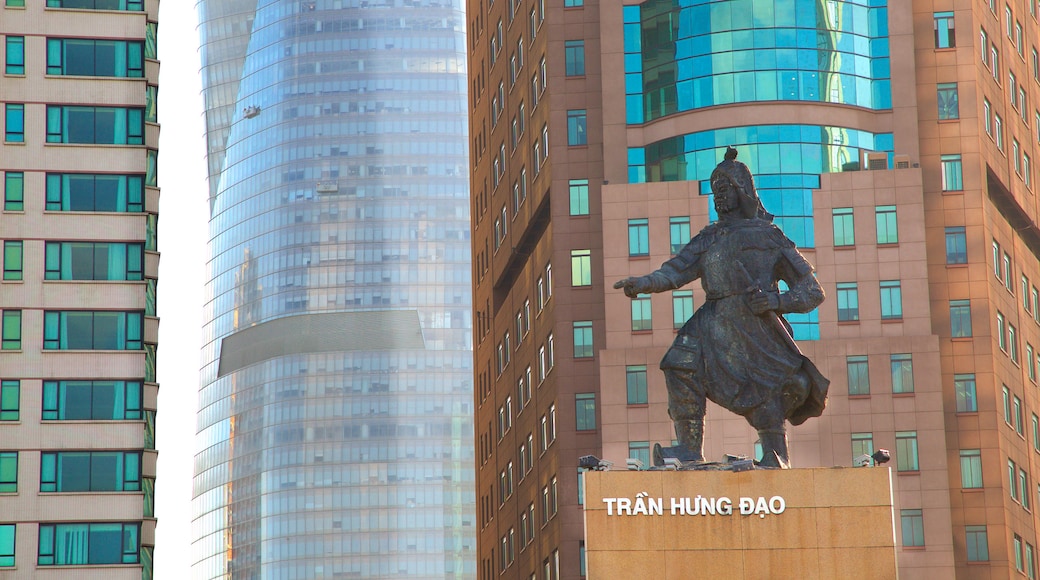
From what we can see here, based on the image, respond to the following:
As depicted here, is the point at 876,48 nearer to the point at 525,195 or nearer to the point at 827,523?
the point at 525,195

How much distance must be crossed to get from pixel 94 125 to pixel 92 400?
1385cm

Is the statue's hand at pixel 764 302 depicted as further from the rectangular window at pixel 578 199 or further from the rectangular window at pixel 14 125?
the rectangular window at pixel 578 199

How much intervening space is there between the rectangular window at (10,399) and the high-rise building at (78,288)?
0.22 feet

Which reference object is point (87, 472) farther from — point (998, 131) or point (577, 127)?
point (998, 131)

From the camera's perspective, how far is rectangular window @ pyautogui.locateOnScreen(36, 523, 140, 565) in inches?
3585

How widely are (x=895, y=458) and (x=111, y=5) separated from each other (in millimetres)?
47533

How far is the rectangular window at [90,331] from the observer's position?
95.2 m

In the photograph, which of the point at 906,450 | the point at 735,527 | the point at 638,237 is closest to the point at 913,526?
the point at 906,450

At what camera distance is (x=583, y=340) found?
381 feet

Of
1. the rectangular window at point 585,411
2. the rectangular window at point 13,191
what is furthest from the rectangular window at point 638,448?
the rectangular window at point 13,191

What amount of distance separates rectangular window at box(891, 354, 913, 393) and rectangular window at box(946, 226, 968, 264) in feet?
24.4

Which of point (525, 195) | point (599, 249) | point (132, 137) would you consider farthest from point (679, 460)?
point (525, 195)

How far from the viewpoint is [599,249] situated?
4660 inches

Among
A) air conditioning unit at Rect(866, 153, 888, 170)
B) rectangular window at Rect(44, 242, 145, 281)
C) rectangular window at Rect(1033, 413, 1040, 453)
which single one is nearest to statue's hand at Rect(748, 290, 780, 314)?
rectangular window at Rect(44, 242, 145, 281)
